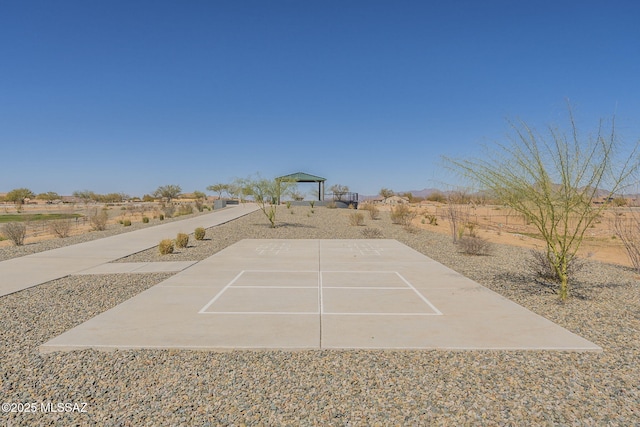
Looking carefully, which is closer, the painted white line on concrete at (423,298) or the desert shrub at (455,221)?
the painted white line on concrete at (423,298)

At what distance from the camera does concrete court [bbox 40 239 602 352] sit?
526cm

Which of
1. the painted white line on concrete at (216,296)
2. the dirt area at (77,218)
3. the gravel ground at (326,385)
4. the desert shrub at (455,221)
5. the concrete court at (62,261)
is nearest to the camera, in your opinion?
the gravel ground at (326,385)

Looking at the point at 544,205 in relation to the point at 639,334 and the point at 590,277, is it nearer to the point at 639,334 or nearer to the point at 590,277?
the point at 639,334

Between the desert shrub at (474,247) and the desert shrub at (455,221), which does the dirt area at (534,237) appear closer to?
the desert shrub at (455,221)

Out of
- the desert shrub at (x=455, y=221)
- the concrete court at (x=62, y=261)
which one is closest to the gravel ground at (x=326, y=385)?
the concrete court at (x=62, y=261)

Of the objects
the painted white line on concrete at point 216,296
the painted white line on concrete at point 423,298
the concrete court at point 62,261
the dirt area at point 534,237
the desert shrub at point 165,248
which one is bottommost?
the dirt area at point 534,237

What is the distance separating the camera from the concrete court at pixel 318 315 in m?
Answer: 5.26

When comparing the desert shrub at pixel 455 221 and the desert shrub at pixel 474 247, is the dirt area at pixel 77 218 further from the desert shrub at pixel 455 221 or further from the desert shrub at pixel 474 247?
the desert shrub at pixel 455 221

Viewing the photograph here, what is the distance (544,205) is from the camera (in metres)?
7.55

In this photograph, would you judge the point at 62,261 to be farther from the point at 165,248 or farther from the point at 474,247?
the point at 474,247

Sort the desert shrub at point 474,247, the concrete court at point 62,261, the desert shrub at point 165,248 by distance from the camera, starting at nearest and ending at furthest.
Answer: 1. the concrete court at point 62,261
2. the desert shrub at point 165,248
3. the desert shrub at point 474,247

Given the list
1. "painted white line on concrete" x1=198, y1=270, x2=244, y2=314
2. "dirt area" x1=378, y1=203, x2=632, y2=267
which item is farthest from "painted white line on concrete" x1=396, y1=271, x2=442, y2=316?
"painted white line on concrete" x1=198, y1=270, x2=244, y2=314

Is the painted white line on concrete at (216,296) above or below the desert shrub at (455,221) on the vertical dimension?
below

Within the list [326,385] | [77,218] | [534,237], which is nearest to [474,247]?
[326,385]
